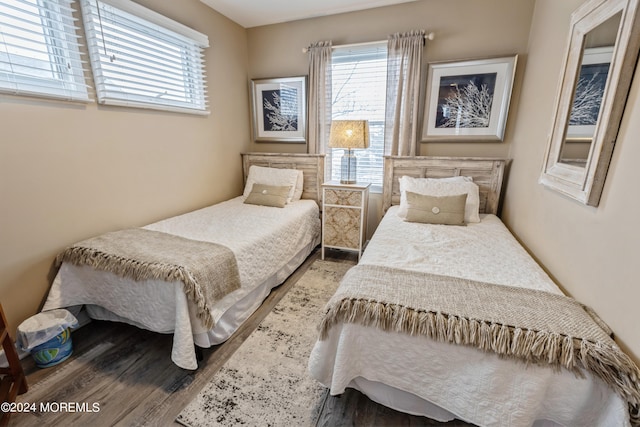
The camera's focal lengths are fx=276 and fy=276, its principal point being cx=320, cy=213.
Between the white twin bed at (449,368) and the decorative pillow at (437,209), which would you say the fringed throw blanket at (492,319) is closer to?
the white twin bed at (449,368)

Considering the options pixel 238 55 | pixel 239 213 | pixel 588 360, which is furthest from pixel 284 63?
pixel 588 360

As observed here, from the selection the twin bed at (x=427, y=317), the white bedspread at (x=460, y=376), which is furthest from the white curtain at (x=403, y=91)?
the white bedspread at (x=460, y=376)

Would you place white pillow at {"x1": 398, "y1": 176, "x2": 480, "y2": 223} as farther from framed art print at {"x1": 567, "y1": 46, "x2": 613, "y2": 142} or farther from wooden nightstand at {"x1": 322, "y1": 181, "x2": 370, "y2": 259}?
framed art print at {"x1": 567, "y1": 46, "x2": 613, "y2": 142}

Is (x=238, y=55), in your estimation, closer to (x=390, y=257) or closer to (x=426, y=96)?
(x=426, y=96)

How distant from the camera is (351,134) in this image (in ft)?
9.13

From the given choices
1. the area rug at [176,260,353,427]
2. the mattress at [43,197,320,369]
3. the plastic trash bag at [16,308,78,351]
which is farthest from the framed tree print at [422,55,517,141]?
the plastic trash bag at [16,308,78,351]

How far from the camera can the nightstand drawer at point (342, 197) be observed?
284cm

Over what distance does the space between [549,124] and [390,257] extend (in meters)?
1.42

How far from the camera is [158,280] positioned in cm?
153

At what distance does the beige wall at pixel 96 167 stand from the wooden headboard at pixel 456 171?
1.95m

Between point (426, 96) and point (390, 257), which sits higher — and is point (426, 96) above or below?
above

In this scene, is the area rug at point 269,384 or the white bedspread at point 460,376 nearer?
the white bedspread at point 460,376

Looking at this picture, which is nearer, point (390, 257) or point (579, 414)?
point (579, 414)

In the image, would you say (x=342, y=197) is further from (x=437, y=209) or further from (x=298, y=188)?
(x=437, y=209)
